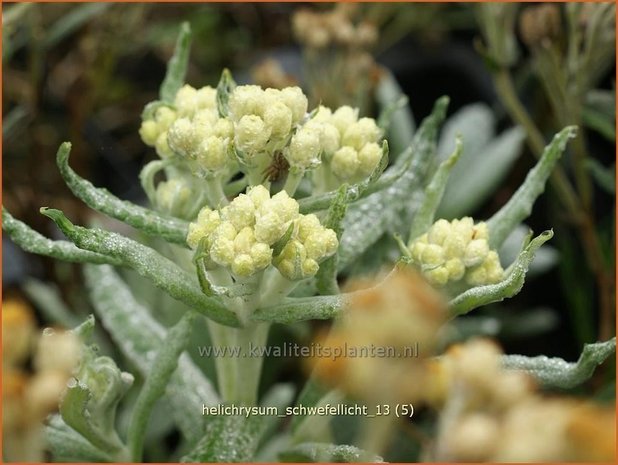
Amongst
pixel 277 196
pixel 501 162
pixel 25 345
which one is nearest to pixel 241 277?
pixel 277 196

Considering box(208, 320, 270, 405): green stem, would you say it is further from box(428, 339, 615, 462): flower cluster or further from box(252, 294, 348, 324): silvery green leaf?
box(428, 339, 615, 462): flower cluster

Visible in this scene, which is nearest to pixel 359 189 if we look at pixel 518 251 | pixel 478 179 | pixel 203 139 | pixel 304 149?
pixel 304 149

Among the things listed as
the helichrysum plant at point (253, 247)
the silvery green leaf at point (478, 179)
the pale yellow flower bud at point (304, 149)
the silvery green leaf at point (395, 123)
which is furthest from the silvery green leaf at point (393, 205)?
the silvery green leaf at point (395, 123)

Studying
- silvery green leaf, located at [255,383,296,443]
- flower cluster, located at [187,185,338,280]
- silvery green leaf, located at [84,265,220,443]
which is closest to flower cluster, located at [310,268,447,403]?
flower cluster, located at [187,185,338,280]

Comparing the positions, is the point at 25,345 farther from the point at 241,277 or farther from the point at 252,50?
the point at 252,50

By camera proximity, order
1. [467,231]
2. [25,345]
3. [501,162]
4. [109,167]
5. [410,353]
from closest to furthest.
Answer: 1. [410,353]
2. [25,345]
3. [467,231]
4. [501,162]
5. [109,167]

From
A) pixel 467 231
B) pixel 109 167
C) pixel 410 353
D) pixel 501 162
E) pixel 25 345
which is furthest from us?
pixel 109 167
